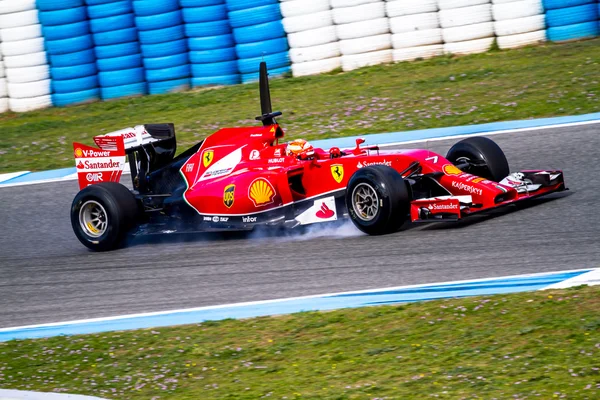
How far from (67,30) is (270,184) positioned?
8.41 m

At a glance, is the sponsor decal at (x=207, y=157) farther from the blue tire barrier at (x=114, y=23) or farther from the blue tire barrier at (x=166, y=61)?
the blue tire barrier at (x=114, y=23)

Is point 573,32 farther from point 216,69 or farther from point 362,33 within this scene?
point 216,69

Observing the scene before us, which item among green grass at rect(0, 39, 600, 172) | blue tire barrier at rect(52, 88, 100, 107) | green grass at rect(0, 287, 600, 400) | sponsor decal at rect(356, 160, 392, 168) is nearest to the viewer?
green grass at rect(0, 287, 600, 400)

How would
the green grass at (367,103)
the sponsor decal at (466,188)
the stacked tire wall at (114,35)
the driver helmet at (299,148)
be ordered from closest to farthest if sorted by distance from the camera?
the sponsor decal at (466,188), the driver helmet at (299,148), the green grass at (367,103), the stacked tire wall at (114,35)

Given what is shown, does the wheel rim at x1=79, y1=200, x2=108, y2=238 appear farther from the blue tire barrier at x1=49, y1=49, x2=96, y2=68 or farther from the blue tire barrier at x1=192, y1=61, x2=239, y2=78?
the blue tire barrier at x1=49, y1=49, x2=96, y2=68

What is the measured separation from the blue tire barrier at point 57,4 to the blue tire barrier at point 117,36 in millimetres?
629

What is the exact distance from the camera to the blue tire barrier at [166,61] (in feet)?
51.6

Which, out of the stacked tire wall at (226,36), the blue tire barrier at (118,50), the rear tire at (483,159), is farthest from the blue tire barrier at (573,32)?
the blue tire barrier at (118,50)

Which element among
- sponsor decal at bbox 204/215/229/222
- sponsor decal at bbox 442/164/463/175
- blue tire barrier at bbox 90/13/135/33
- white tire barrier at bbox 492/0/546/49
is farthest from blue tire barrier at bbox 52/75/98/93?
sponsor decal at bbox 442/164/463/175

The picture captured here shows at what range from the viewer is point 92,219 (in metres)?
9.62

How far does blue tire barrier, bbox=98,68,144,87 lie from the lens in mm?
16047

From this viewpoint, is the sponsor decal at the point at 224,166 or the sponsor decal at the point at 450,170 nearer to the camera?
the sponsor decal at the point at 450,170

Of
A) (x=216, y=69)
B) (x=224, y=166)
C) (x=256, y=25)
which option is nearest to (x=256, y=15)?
(x=256, y=25)

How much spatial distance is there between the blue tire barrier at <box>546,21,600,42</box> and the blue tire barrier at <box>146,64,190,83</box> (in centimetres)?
623
